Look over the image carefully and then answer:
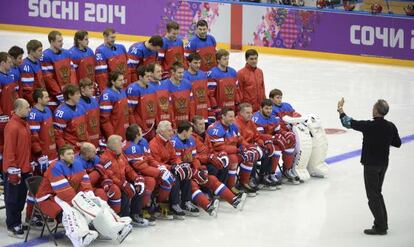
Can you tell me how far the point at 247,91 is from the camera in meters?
16.2

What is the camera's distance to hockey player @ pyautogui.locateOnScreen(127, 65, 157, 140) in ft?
48.0

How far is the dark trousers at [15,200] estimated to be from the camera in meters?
12.8

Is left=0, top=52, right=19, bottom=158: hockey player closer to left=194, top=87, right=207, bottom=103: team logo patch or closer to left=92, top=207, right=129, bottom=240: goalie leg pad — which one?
left=92, top=207, right=129, bottom=240: goalie leg pad

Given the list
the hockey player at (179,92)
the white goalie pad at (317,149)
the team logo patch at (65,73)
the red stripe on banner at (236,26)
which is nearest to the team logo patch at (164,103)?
the hockey player at (179,92)

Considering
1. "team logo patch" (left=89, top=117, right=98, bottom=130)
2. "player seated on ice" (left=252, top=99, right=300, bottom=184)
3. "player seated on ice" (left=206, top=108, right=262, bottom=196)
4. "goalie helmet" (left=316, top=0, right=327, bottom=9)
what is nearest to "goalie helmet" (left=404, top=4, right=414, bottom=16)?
"goalie helmet" (left=316, top=0, right=327, bottom=9)

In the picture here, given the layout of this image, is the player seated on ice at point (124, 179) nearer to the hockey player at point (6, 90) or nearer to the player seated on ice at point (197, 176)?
the player seated on ice at point (197, 176)

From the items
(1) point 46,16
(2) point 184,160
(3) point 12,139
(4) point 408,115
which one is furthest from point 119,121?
(1) point 46,16

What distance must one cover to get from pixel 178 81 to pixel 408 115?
688 cm

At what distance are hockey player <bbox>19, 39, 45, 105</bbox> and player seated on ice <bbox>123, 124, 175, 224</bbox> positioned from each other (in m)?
1.99

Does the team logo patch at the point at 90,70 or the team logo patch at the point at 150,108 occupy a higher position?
the team logo patch at the point at 90,70

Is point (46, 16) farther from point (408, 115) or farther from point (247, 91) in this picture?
point (247, 91)

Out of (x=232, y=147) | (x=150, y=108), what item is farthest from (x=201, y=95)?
(x=232, y=147)

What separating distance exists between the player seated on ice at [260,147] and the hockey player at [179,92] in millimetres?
778

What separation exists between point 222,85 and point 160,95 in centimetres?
136
